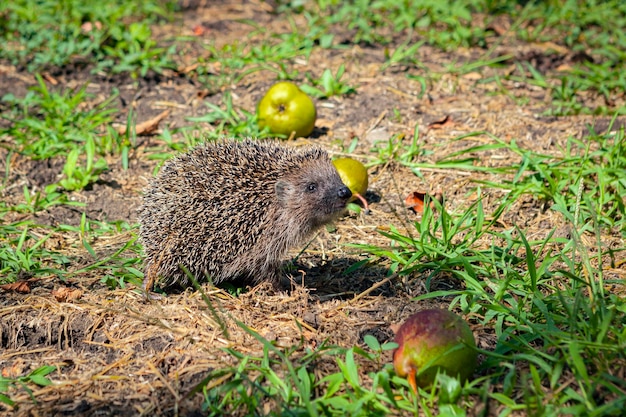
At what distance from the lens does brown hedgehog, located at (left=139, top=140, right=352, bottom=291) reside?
5.15 meters

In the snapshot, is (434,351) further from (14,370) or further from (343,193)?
(14,370)

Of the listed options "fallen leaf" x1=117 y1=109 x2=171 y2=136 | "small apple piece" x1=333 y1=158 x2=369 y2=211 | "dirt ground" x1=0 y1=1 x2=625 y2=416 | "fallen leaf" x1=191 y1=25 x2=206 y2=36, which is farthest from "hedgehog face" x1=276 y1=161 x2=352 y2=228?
"fallen leaf" x1=191 y1=25 x2=206 y2=36

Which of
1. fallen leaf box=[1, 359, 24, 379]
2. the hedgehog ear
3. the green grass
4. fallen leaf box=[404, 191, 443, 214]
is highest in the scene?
the green grass

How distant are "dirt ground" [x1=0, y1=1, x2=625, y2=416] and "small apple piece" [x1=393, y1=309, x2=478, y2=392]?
63 centimetres

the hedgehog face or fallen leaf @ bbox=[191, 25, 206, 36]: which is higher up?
fallen leaf @ bbox=[191, 25, 206, 36]

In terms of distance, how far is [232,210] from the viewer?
17.0 ft

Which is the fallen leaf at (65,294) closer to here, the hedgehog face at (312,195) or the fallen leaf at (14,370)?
the fallen leaf at (14,370)

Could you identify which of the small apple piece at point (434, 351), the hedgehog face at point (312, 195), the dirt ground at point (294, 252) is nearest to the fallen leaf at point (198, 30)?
the dirt ground at point (294, 252)

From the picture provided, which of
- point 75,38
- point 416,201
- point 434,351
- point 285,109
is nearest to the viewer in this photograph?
point 434,351

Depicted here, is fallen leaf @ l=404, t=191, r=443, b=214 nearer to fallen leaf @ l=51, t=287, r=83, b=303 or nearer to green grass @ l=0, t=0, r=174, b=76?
fallen leaf @ l=51, t=287, r=83, b=303

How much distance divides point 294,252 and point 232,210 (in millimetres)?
1099

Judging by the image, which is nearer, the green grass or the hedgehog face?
the hedgehog face

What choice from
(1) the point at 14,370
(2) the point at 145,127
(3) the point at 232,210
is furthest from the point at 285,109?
(1) the point at 14,370

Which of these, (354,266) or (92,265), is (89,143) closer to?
(92,265)
